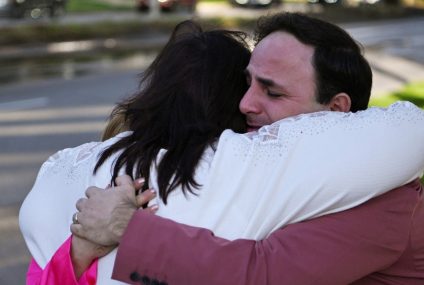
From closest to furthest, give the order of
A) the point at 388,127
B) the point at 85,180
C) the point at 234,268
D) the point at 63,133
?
the point at 234,268, the point at 388,127, the point at 85,180, the point at 63,133

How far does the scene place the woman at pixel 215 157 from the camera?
1601 millimetres

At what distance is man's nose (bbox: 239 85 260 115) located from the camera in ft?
6.13

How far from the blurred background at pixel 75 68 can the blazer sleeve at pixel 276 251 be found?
0.96 meters

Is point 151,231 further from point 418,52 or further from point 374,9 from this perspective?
point 374,9

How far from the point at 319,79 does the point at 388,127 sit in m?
0.28

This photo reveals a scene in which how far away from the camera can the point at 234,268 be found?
61.2 inches

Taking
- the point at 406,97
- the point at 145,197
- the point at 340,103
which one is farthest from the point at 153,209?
the point at 406,97

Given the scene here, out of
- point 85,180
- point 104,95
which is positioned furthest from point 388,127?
point 104,95

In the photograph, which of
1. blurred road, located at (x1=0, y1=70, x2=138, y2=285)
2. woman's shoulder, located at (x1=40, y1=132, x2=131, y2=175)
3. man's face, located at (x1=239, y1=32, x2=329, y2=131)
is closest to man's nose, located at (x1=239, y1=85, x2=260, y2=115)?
man's face, located at (x1=239, y1=32, x2=329, y2=131)

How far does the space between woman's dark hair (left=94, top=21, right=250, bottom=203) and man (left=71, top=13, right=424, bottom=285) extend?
50 mm

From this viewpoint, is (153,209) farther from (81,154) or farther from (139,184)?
(81,154)

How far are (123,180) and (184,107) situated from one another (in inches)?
9.0

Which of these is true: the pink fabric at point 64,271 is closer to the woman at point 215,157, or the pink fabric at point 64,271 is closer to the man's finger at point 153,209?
the woman at point 215,157

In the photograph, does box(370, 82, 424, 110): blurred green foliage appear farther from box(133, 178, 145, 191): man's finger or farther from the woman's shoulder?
box(133, 178, 145, 191): man's finger
